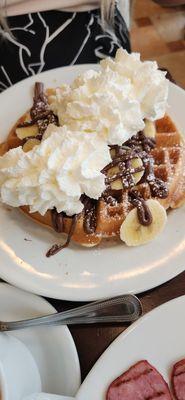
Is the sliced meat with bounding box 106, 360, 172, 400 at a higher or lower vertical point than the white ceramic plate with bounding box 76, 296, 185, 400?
lower

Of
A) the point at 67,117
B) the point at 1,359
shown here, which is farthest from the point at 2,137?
the point at 1,359

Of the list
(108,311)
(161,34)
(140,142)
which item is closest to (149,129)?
(140,142)

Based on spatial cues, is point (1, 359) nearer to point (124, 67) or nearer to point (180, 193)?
point (180, 193)

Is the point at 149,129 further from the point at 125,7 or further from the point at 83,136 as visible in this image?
the point at 125,7

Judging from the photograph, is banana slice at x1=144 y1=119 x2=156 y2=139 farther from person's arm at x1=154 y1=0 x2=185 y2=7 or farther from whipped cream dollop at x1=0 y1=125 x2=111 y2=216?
person's arm at x1=154 y1=0 x2=185 y2=7

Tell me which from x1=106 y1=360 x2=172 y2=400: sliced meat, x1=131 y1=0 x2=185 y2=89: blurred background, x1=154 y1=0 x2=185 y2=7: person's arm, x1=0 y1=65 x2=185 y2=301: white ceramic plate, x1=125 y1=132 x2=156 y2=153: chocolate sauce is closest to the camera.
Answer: x1=106 y1=360 x2=172 y2=400: sliced meat

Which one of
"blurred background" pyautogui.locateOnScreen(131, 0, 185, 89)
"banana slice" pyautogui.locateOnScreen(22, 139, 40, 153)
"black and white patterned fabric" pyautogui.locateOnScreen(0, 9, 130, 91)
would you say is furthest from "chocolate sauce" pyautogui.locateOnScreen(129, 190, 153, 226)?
"blurred background" pyautogui.locateOnScreen(131, 0, 185, 89)

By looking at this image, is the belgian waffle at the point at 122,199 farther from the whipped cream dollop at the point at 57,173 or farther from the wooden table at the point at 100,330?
the wooden table at the point at 100,330
